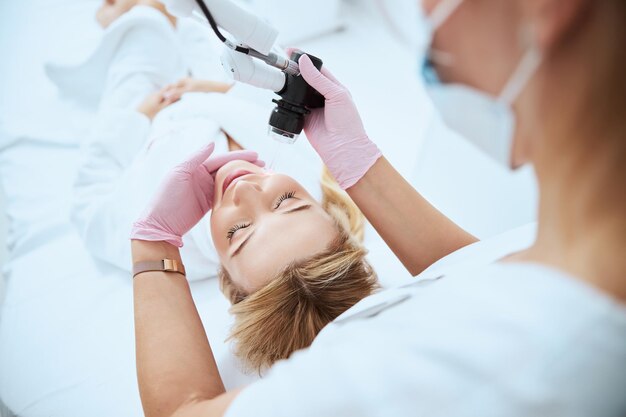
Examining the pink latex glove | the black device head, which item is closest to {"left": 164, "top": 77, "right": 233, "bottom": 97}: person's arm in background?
the pink latex glove

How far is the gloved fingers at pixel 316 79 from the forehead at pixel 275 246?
0.30m

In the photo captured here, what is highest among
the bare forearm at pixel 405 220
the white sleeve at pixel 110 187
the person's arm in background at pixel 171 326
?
the bare forearm at pixel 405 220

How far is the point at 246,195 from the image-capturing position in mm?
986

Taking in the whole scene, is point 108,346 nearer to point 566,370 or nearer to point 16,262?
point 16,262

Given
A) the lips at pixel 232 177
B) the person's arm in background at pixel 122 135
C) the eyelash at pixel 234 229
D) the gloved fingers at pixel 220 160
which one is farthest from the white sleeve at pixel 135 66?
the eyelash at pixel 234 229

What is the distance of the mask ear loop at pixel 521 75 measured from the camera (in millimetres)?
371

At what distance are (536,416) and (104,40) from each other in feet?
5.88

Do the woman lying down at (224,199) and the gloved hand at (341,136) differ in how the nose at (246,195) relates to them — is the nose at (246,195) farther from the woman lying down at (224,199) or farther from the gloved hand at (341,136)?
the gloved hand at (341,136)

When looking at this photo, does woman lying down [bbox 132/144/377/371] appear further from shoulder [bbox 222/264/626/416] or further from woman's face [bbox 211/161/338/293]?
shoulder [bbox 222/264/626/416]

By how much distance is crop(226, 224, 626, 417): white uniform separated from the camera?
411mm

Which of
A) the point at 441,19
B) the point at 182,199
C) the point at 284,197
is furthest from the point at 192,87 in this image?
the point at 441,19

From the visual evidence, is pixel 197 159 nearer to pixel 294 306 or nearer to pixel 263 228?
pixel 263 228

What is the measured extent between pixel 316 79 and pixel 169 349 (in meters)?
0.65

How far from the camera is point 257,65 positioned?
80 centimetres
